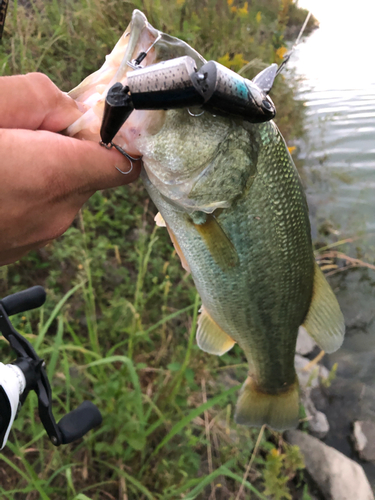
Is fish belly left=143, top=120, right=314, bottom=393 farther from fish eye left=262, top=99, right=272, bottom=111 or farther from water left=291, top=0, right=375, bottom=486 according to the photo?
water left=291, top=0, right=375, bottom=486

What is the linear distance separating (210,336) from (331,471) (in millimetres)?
1680

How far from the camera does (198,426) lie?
6.88 feet

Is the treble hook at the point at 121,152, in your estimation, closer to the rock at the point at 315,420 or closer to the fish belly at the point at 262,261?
the fish belly at the point at 262,261

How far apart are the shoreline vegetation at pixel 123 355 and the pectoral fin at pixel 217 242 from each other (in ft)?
1.99

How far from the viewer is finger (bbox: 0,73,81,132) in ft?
2.83

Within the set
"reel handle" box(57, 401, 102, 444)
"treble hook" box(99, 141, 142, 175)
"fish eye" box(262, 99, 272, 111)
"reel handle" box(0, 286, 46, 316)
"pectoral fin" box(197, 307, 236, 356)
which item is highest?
"fish eye" box(262, 99, 272, 111)

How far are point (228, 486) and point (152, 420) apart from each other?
2.28 ft

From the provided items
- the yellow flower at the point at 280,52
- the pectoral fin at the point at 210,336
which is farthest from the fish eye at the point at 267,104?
the yellow flower at the point at 280,52

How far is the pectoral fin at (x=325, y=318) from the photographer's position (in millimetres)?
1464

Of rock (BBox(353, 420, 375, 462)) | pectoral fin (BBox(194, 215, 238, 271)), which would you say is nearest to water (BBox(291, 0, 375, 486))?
rock (BBox(353, 420, 375, 462))

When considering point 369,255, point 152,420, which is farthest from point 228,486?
point 369,255

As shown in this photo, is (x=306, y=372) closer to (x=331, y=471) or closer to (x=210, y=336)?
(x=331, y=471)

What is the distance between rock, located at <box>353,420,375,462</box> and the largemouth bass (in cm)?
148

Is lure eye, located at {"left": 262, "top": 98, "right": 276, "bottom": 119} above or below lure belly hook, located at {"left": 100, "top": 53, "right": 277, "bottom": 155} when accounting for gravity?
below
